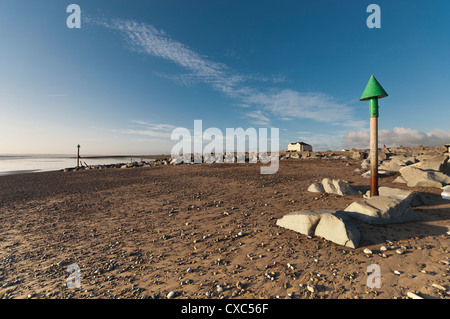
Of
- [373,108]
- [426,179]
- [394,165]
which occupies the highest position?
[373,108]

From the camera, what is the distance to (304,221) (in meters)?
5.85

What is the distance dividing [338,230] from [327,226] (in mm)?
301

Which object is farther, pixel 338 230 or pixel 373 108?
pixel 373 108

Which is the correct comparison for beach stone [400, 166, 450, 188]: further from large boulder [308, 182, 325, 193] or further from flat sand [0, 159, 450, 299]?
large boulder [308, 182, 325, 193]

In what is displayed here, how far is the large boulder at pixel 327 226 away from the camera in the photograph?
505cm

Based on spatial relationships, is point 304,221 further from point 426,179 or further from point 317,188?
point 426,179

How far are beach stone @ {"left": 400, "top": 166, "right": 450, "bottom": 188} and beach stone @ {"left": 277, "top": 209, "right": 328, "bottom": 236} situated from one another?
886 cm

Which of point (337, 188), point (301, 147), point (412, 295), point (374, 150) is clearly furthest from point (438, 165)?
point (301, 147)

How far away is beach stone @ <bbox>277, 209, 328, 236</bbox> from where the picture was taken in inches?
225

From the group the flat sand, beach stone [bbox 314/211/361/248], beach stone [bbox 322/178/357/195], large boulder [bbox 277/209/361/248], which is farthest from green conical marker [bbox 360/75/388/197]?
beach stone [bbox 314/211/361/248]

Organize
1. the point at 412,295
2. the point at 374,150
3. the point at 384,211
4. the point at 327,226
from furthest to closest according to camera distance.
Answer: the point at 374,150 < the point at 384,211 < the point at 327,226 < the point at 412,295
